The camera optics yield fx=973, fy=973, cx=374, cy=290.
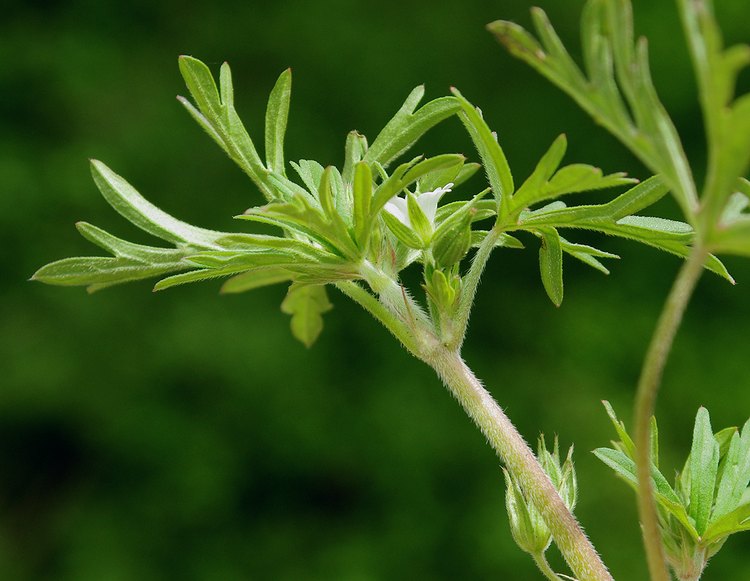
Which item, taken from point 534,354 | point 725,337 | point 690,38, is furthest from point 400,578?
point 690,38

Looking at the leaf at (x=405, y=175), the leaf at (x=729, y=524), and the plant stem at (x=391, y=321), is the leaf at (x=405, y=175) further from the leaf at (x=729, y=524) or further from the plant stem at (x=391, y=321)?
the leaf at (x=729, y=524)

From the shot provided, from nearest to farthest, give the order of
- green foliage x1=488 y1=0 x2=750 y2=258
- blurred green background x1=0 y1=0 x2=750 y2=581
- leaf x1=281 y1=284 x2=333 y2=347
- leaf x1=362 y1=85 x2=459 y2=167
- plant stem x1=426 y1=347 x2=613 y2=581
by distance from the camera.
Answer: green foliage x1=488 y1=0 x2=750 y2=258, plant stem x1=426 y1=347 x2=613 y2=581, leaf x1=362 y1=85 x2=459 y2=167, leaf x1=281 y1=284 x2=333 y2=347, blurred green background x1=0 y1=0 x2=750 y2=581

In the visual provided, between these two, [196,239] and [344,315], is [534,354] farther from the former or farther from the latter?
[196,239]

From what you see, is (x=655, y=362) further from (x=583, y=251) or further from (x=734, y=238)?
(x=583, y=251)

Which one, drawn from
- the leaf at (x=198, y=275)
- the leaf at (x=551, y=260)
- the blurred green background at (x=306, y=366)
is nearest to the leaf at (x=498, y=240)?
the leaf at (x=551, y=260)

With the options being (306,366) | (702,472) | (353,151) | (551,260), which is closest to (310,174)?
(353,151)

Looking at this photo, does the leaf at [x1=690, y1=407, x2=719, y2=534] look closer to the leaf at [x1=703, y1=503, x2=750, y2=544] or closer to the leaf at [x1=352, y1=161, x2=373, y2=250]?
the leaf at [x1=703, y1=503, x2=750, y2=544]

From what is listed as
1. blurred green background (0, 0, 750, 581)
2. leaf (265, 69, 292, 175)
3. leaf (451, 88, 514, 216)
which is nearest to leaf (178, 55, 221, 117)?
leaf (265, 69, 292, 175)
